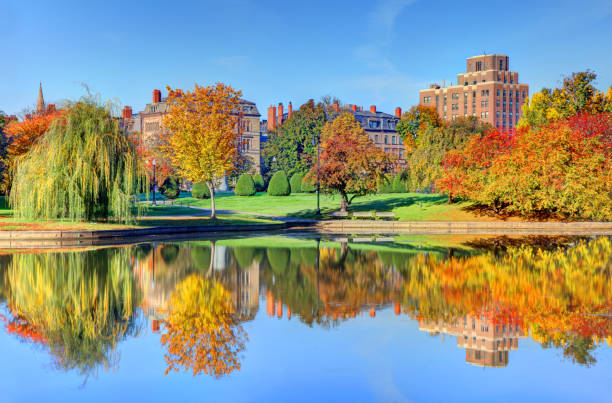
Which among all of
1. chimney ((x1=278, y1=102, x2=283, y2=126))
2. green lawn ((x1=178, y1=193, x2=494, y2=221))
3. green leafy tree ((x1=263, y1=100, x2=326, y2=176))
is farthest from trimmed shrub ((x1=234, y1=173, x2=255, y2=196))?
chimney ((x1=278, y1=102, x2=283, y2=126))

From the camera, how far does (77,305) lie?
40.5 ft

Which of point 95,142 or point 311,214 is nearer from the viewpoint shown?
point 95,142

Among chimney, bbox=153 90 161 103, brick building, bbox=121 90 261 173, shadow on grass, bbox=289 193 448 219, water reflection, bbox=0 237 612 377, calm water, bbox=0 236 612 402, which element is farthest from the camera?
chimney, bbox=153 90 161 103

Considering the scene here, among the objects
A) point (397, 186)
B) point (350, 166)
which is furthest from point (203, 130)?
point (397, 186)

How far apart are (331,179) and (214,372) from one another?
132 ft

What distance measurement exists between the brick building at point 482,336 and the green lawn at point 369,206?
3687cm

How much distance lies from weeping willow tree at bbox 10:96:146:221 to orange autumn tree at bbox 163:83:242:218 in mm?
6477

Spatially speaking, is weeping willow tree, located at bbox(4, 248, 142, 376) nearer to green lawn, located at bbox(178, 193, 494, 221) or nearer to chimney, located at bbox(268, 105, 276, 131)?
green lawn, located at bbox(178, 193, 494, 221)

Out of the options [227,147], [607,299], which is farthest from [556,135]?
[607,299]

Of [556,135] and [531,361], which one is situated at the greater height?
→ [556,135]

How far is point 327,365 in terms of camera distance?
8.56 m

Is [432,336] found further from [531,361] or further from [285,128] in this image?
[285,128]

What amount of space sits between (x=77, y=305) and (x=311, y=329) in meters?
4.80

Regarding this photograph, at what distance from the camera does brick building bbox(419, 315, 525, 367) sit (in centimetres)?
896
